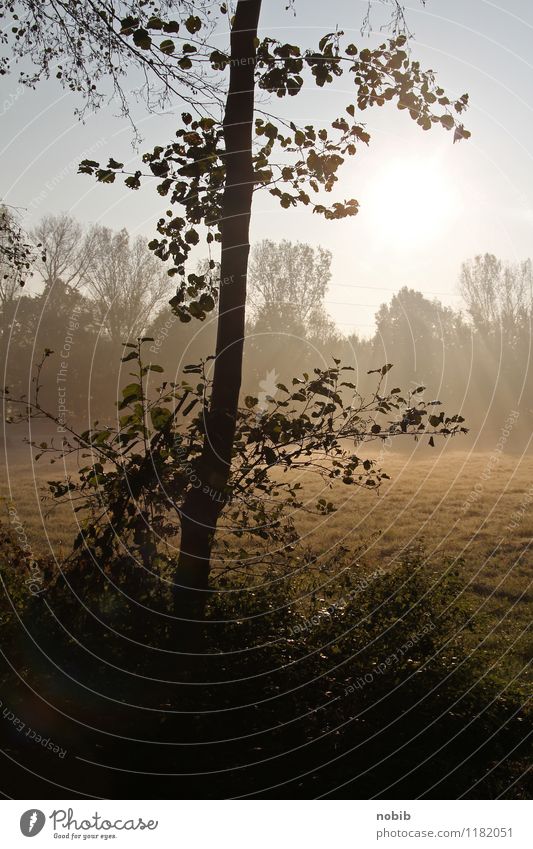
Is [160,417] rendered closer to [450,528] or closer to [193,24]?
[193,24]

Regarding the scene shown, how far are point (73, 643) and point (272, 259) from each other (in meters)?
24.9

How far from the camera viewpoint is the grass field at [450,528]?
1012cm

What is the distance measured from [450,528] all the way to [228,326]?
12.5 metres

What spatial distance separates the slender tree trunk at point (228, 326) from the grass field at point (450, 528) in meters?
3.55

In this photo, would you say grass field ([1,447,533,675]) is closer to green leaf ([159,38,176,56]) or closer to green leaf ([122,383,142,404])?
green leaf ([122,383,142,404])

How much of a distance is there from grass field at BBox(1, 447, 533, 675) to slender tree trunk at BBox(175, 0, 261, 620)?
355cm

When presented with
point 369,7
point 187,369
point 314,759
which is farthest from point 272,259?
point 314,759

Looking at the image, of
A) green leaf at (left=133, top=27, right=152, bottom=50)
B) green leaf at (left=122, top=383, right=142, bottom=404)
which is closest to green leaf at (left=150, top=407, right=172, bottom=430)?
green leaf at (left=122, top=383, right=142, bottom=404)

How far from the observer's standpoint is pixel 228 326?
633cm

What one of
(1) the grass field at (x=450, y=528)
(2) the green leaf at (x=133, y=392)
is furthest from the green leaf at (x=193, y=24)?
(1) the grass field at (x=450, y=528)

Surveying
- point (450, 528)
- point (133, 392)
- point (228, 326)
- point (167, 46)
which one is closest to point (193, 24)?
point (167, 46)

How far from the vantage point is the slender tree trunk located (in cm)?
627

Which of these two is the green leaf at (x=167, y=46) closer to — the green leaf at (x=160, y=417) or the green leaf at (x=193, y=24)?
the green leaf at (x=193, y=24)
